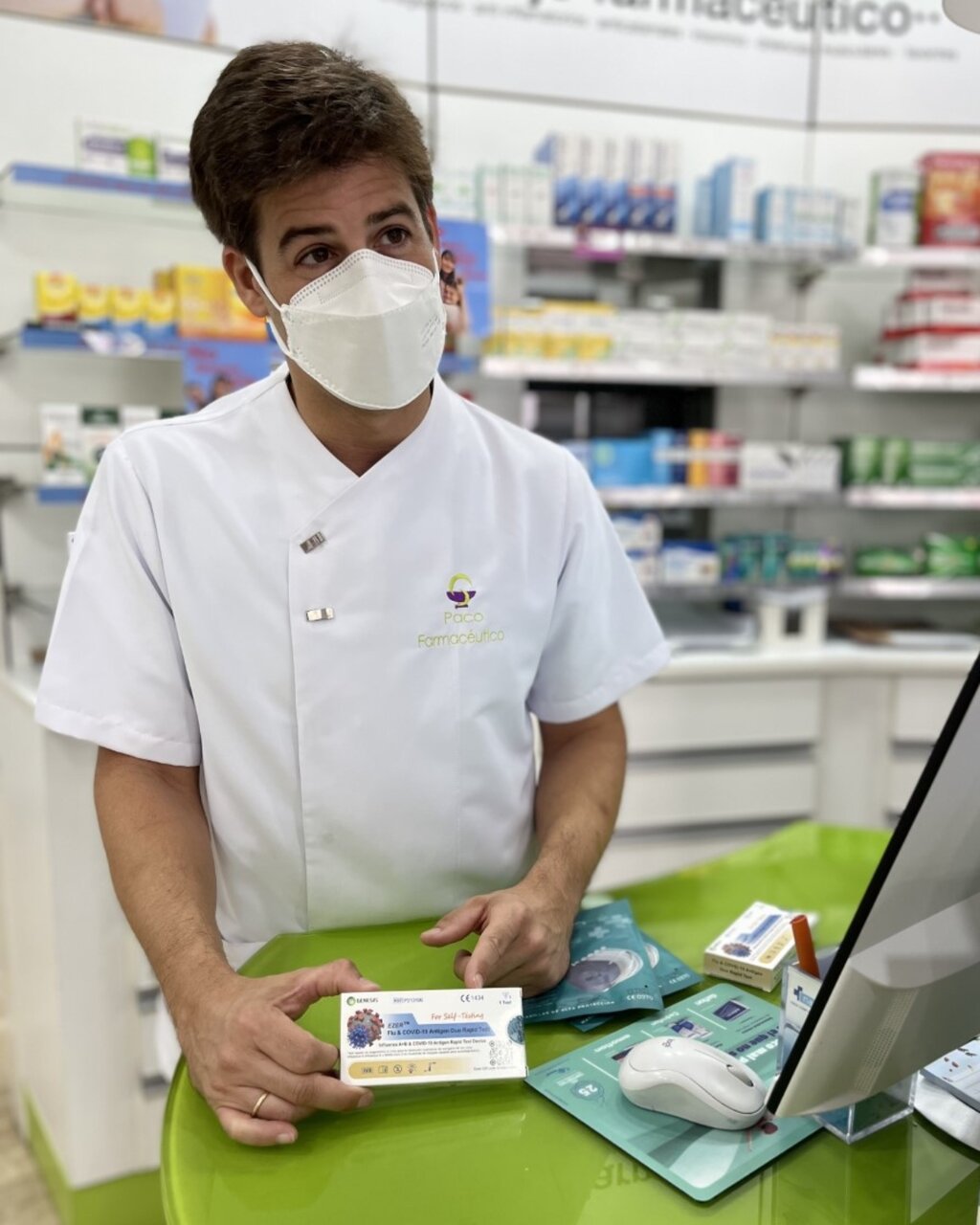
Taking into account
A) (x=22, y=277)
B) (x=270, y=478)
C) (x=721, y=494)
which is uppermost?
(x=22, y=277)

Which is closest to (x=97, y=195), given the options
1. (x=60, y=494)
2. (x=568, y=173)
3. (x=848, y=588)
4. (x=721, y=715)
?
(x=60, y=494)

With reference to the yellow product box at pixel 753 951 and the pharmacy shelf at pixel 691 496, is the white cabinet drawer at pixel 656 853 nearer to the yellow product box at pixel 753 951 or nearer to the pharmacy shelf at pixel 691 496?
the pharmacy shelf at pixel 691 496

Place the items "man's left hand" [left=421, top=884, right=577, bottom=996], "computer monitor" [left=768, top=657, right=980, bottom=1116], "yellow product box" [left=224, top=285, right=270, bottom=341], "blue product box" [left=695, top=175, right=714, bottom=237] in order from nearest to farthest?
"computer monitor" [left=768, top=657, right=980, bottom=1116] → "man's left hand" [left=421, top=884, right=577, bottom=996] → "yellow product box" [left=224, top=285, right=270, bottom=341] → "blue product box" [left=695, top=175, right=714, bottom=237]

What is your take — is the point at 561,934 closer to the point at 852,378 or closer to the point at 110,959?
the point at 110,959

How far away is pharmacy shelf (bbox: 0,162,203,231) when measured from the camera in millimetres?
2646

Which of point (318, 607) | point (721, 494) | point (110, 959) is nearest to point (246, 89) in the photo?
point (318, 607)

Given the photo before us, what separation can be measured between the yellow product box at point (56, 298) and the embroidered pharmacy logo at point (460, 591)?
1.89 meters

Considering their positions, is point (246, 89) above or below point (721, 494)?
Result: above

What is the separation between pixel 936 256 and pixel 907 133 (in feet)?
2.36

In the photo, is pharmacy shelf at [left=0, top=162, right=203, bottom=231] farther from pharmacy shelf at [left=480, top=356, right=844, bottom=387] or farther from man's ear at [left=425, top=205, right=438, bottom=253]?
man's ear at [left=425, top=205, right=438, bottom=253]

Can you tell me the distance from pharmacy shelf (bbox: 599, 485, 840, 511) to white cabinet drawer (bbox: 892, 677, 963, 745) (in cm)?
68

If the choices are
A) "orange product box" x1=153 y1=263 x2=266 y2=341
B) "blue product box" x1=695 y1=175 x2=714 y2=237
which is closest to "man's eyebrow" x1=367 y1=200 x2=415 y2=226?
"orange product box" x1=153 y1=263 x2=266 y2=341

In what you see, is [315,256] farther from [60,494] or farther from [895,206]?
[895,206]

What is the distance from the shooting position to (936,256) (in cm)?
345
